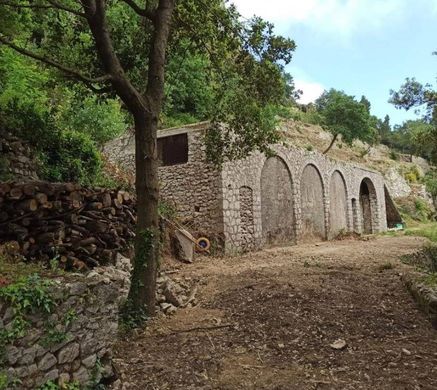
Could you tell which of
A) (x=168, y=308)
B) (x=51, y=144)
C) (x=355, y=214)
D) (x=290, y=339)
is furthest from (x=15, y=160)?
(x=355, y=214)

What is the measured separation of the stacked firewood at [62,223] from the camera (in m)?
6.26

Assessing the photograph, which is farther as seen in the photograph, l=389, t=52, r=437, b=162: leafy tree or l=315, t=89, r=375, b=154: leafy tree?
l=315, t=89, r=375, b=154: leafy tree

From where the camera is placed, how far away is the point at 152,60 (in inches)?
255

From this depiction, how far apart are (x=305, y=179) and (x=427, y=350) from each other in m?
13.3

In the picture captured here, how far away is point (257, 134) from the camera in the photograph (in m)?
8.89

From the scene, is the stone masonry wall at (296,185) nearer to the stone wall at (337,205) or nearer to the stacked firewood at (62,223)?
the stone wall at (337,205)

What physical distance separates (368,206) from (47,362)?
24.7 meters

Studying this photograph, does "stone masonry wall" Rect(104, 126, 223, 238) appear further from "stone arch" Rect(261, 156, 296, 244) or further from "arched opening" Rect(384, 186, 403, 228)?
"arched opening" Rect(384, 186, 403, 228)

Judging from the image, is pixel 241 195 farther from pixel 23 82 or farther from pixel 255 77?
pixel 23 82

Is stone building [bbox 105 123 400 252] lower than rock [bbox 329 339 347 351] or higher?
higher

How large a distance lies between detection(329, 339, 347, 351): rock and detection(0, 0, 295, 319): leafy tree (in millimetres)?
2579

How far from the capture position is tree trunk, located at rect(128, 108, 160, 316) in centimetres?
580

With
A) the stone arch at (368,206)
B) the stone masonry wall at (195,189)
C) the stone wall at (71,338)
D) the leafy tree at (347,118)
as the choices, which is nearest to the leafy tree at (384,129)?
the leafy tree at (347,118)

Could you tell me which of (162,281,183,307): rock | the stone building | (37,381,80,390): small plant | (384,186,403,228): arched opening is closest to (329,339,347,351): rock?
(162,281,183,307): rock
